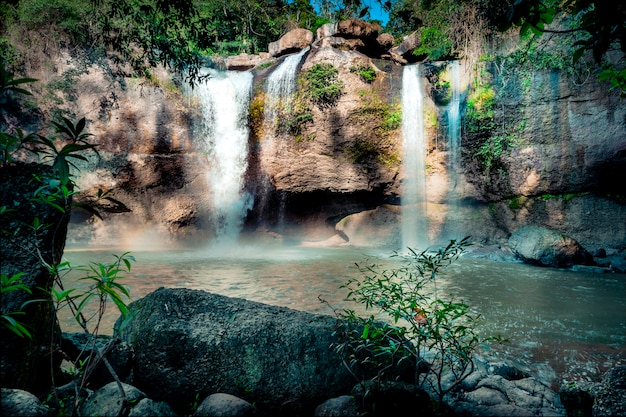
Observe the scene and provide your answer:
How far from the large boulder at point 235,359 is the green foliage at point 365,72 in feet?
38.7

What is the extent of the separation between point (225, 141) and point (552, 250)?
440 inches

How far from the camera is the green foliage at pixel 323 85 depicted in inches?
491

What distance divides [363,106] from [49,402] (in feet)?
40.1

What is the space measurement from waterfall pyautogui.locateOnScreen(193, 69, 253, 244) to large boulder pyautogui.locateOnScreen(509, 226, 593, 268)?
9.76 metres

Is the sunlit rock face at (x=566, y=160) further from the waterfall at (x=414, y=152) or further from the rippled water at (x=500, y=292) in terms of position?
the rippled water at (x=500, y=292)

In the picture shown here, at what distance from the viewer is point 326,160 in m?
12.9

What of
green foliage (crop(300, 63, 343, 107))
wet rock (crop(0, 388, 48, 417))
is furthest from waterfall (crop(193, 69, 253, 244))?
wet rock (crop(0, 388, 48, 417))

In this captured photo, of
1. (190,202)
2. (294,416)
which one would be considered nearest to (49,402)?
(294,416)

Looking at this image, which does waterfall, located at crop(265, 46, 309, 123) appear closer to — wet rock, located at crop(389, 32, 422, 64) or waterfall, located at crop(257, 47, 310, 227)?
waterfall, located at crop(257, 47, 310, 227)

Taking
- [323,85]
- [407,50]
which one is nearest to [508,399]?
[323,85]

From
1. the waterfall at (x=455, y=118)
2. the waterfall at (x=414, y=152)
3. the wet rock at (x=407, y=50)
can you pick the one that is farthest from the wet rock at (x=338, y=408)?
the wet rock at (x=407, y=50)

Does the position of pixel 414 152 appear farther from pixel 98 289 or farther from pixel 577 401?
pixel 98 289

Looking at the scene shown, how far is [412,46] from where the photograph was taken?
14.0 meters

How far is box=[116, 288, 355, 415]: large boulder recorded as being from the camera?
2.21m
